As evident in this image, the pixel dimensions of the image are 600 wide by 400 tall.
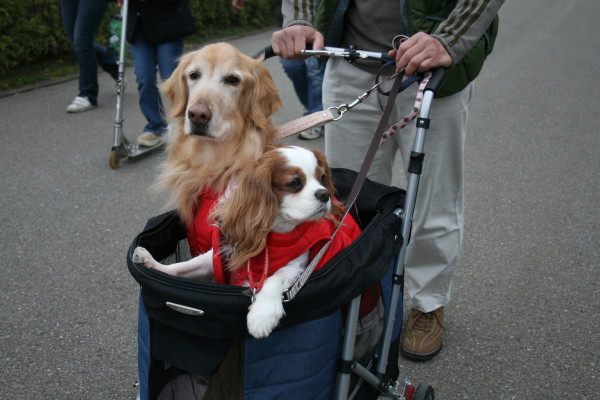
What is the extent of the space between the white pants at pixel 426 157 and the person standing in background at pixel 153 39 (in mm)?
2782

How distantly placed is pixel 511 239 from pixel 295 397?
2772 mm

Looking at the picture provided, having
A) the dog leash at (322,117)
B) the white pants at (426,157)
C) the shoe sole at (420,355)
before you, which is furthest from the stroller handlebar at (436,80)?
the shoe sole at (420,355)

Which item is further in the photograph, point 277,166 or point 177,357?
point 277,166

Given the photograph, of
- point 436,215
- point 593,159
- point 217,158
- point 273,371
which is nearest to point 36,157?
point 217,158

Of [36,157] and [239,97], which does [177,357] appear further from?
[36,157]

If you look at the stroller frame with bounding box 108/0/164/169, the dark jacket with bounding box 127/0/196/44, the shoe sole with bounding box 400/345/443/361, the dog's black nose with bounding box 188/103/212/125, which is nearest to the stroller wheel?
the shoe sole with bounding box 400/345/443/361

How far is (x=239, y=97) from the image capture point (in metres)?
2.36

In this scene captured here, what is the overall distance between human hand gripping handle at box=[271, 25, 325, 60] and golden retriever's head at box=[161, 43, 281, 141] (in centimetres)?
14

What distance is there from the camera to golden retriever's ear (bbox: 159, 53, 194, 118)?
2391 millimetres

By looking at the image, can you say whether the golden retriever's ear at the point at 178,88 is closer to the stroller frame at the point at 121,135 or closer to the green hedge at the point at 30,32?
the stroller frame at the point at 121,135

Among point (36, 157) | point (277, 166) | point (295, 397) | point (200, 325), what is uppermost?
point (277, 166)

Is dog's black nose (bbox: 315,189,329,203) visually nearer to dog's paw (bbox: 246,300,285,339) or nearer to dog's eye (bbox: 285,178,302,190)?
dog's eye (bbox: 285,178,302,190)

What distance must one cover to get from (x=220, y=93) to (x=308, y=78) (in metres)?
3.66

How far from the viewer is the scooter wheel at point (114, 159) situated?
5126 millimetres
